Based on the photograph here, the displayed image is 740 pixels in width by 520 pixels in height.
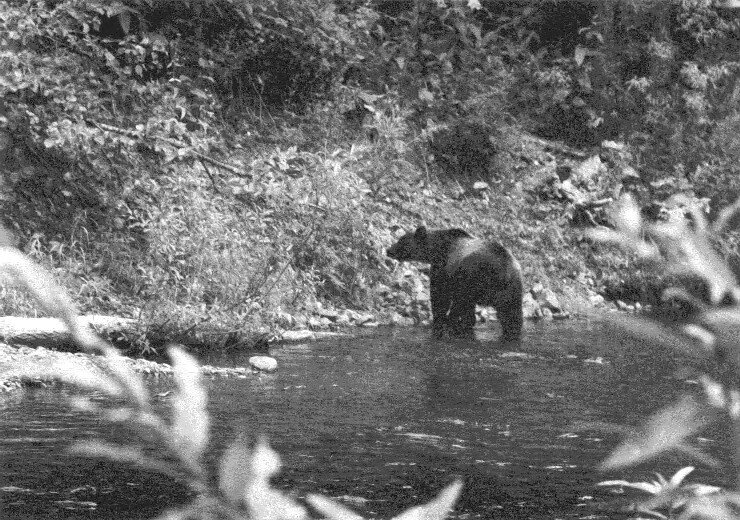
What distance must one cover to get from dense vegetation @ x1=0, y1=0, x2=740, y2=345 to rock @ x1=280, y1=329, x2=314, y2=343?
196 millimetres

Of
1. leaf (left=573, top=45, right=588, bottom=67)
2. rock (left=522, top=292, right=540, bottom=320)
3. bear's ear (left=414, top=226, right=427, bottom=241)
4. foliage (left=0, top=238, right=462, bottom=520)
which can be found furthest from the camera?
leaf (left=573, top=45, right=588, bottom=67)

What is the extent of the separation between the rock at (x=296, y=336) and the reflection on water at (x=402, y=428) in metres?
0.17

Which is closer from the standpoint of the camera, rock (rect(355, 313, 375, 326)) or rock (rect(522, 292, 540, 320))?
rock (rect(355, 313, 375, 326))

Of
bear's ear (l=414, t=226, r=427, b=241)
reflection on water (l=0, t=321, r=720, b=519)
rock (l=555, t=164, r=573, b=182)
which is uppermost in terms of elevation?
rock (l=555, t=164, r=573, b=182)

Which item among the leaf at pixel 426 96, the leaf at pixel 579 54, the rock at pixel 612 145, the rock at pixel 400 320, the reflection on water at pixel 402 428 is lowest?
the reflection on water at pixel 402 428

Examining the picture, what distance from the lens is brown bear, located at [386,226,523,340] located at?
34.2 ft

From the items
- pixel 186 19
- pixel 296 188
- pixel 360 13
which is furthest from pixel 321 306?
pixel 360 13

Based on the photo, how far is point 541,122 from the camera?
51.3 ft

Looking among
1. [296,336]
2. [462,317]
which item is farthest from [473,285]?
[296,336]

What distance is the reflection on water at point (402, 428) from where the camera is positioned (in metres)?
4.93

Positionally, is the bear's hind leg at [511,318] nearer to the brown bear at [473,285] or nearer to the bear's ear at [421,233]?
the brown bear at [473,285]

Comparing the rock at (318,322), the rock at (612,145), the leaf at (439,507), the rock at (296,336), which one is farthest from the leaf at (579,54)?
the leaf at (439,507)

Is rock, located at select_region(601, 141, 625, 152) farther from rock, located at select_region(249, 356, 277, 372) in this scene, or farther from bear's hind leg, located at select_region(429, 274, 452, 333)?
rock, located at select_region(249, 356, 277, 372)

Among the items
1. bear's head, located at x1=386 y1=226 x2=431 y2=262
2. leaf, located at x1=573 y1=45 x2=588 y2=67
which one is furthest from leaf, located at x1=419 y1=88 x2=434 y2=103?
Result: bear's head, located at x1=386 y1=226 x2=431 y2=262
